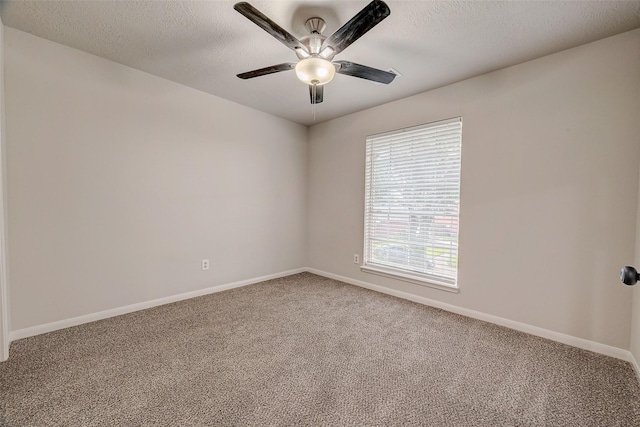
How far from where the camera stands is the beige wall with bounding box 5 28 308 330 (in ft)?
6.66

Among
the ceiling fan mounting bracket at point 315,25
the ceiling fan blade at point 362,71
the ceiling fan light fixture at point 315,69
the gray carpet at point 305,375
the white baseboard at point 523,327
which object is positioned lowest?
the gray carpet at point 305,375

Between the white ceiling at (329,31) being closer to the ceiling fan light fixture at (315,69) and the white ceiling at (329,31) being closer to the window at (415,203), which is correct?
the ceiling fan light fixture at (315,69)

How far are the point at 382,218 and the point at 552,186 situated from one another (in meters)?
1.65

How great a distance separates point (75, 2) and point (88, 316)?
7.99 ft

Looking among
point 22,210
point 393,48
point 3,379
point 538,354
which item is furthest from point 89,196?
point 538,354

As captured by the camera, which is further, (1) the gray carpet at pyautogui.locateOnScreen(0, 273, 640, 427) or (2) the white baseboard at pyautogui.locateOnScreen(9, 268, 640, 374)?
(2) the white baseboard at pyautogui.locateOnScreen(9, 268, 640, 374)

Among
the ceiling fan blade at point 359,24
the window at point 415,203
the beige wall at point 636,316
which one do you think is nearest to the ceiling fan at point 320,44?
the ceiling fan blade at point 359,24

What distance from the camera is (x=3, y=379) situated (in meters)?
1.54

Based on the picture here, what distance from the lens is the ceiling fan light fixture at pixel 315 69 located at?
1699 millimetres

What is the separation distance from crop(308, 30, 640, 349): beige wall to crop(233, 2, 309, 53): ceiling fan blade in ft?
6.03

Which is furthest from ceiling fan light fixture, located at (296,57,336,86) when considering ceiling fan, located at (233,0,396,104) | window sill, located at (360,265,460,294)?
window sill, located at (360,265,460,294)

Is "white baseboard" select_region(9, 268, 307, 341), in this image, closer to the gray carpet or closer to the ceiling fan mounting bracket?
the gray carpet

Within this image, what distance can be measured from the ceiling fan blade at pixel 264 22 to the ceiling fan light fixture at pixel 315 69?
0.36 ft

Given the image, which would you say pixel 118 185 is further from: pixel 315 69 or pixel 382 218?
pixel 382 218
